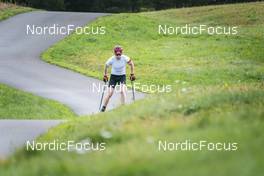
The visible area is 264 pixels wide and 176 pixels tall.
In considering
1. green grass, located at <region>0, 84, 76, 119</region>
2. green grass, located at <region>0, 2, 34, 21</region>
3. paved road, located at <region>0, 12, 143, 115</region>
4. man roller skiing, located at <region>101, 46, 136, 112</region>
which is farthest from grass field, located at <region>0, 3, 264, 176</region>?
green grass, located at <region>0, 2, 34, 21</region>

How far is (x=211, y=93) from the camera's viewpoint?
14.1 meters

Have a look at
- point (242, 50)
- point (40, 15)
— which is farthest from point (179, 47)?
point (40, 15)

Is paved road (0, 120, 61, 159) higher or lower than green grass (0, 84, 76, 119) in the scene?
higher

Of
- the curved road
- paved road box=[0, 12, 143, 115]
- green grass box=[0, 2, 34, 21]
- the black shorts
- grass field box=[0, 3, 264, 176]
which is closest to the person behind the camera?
grass field box=[0, 3, 264, 176]

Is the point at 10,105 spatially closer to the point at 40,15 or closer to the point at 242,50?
the point at 242,50

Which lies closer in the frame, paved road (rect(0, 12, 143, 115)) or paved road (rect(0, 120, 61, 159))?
paved road (rect(0, 120, 61, 159))

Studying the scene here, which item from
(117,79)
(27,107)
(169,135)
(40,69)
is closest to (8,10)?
(40,69)

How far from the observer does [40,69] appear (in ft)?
107

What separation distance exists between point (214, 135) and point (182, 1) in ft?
204

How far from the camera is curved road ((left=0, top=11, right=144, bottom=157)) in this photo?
1797 cm

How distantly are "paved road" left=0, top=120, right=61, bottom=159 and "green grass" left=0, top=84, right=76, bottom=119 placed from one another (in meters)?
2.78

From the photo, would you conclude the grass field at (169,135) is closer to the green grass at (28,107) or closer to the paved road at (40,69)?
the paved road at (40,69)

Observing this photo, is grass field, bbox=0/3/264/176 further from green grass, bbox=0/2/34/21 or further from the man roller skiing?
green grass, bbox=0/2/34/21

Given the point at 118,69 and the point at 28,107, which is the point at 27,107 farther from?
the point at 118,69
